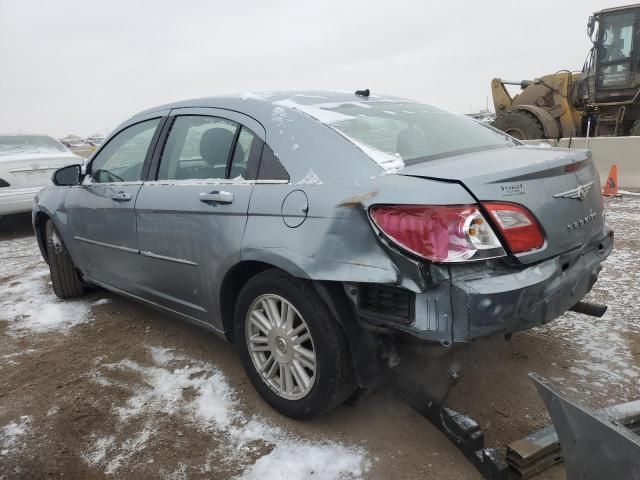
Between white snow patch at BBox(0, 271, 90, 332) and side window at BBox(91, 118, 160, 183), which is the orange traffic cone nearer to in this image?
side window at BBox(91, 118, 160, 183)

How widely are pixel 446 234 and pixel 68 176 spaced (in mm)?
3142

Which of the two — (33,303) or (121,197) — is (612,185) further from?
(33,303)

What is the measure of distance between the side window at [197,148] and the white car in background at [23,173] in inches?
182

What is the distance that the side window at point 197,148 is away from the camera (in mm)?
2729

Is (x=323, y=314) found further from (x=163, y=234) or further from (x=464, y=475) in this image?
(x=163, y=234)

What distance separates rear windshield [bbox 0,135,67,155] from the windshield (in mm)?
10330

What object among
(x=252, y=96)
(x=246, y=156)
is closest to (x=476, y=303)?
(x=246, y=156)

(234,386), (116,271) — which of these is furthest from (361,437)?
(116,271)

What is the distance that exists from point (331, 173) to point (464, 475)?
4.55ft

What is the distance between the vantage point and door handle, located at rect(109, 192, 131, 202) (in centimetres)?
322

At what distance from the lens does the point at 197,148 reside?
2.99 metres

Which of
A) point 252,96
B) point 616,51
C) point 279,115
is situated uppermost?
point 616,51

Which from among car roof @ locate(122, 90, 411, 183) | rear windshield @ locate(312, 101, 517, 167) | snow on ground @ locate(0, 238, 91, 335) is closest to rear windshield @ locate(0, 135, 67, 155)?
snow on ground @ locate(0, 238, 91, 335)

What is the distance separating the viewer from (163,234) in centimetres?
294
